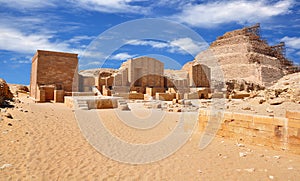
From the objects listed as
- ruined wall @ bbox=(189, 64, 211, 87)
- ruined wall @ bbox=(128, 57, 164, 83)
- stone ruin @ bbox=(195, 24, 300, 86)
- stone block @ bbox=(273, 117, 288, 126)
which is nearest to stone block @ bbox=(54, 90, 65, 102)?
ruined wall @ bbox=(128, 57, 164, 83)

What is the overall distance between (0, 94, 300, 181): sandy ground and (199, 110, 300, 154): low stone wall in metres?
0.21

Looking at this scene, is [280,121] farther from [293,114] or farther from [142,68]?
[142,68]

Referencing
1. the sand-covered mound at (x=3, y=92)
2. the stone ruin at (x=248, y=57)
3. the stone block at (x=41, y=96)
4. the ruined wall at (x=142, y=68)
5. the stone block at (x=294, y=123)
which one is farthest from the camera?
the stone ruin at (x=248, y=57)

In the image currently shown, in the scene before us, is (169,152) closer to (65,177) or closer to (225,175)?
(225,175)

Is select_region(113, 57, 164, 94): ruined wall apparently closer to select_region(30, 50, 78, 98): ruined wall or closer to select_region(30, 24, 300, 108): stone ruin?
select_region(30, 24, 300, 108): stone ruin

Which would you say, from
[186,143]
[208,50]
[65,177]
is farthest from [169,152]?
[208,50]

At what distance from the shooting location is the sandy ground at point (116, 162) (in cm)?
379

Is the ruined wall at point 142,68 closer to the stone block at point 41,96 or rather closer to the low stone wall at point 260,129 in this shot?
the stone block at point 41,96

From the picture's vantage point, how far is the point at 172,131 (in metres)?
7.58

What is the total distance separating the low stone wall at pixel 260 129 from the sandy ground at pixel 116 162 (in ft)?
0.70

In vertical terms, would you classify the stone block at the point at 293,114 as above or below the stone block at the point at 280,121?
above

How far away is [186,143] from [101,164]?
2709mm

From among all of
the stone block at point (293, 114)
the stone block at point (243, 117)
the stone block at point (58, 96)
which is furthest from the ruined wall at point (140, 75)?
the stone block at point (293, 114)

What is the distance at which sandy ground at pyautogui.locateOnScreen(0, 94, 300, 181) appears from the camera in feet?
12.4
